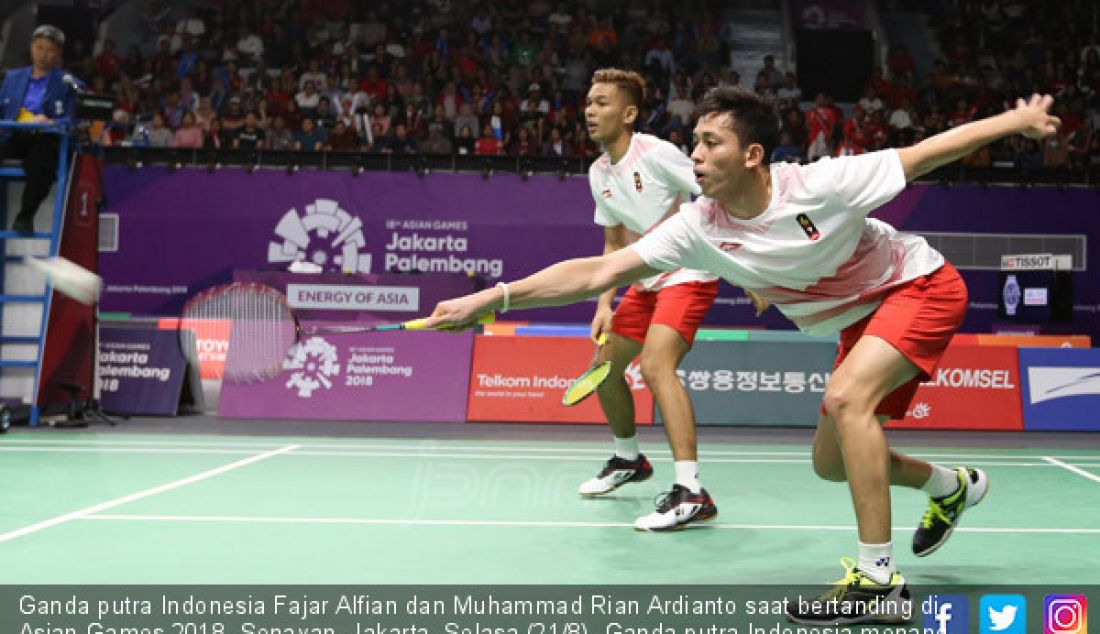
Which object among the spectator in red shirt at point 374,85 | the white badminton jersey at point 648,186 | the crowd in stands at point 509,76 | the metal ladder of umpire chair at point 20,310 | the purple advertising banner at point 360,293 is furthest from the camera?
the spectator in red shirt at point 374,85

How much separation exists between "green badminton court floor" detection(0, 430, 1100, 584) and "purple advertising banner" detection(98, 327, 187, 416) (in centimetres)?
209

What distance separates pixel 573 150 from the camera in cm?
1758

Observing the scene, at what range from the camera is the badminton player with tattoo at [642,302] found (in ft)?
18.5

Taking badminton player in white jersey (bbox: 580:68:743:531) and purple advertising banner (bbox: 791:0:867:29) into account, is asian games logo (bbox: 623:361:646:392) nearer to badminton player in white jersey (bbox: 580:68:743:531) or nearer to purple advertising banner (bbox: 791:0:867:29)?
badminton player in white jersey (bbox: 580:68:743:531)

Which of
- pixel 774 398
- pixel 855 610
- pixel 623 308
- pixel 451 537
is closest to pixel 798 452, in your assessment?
pixel 774 398

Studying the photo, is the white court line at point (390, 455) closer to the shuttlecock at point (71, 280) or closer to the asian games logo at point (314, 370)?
the shuttlecock at point (71, 280)

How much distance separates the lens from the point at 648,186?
607 cm

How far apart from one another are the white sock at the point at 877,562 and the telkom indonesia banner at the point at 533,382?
21.1ft

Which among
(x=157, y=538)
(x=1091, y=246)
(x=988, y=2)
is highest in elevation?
(x=988, y=2)

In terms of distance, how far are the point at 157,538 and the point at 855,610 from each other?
2.87m

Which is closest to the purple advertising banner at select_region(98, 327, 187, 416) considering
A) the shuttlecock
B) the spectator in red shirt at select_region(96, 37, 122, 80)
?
the shuttlecock

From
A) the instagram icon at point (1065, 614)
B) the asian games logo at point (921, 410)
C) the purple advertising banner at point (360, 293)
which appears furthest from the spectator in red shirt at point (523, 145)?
the instagram icon at point (1065, 614)

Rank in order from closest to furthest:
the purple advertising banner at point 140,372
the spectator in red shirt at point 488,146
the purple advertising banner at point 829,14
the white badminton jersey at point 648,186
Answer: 1. the white badminton jersey at point 648,186
2. the purple advertising banner at point 140,372
3. the spectator in red shirt at point 488,146
4. the purple advertising banner at point 829,14

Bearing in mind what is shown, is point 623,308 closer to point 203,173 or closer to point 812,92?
point 203,173
